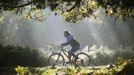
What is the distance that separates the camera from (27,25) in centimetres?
6106

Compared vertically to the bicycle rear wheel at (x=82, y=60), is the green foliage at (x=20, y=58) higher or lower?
higher

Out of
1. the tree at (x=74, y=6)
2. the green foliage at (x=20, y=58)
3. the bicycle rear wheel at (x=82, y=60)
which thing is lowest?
the bicycle rear wheel at (x=82, y=60)

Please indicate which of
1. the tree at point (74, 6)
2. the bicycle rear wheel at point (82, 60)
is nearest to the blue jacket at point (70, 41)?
the bicycle rear wheel at point (82, 60)

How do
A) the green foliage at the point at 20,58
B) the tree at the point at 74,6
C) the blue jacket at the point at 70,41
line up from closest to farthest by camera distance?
the tree at the point at 74,6 < the blue jacket at the point at 70,41 < the green foliage at the point at 20,58

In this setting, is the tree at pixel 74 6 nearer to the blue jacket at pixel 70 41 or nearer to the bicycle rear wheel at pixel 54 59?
the blue jacket at pixel 70 41

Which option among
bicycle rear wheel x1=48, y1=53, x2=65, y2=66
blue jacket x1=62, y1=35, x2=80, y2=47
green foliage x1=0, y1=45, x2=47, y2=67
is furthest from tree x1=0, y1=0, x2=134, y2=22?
green foliage x1=0, y1=45, x2=47, y2=67

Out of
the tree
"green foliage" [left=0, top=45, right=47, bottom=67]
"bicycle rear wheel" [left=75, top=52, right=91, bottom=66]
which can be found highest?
the tree

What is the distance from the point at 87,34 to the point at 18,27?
563 inches

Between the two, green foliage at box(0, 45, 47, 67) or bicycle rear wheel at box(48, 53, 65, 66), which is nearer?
bicycle rear wheel at box(48, 53, 65, 66)

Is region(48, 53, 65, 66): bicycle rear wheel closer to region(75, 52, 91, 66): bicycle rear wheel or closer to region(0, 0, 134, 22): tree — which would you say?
region(75, 52, 91, 66): bicycle rear wheel

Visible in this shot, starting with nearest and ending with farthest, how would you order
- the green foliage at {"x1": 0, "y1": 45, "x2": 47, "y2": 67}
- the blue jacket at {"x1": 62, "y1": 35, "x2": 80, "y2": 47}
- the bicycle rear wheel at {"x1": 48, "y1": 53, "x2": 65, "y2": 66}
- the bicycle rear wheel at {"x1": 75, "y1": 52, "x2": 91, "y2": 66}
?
the blue jacket at {"x1": 62, "y1": 35, "x2": 80, "y2": 47}
the bicycle rear wheel at {"x1": 48, "y1": 53, "x2": 65, "y2": 66}
the bicycle rear wheel at {"x1": 75, "y1": 52, "x2": 91, "y2": 66}
the green foliage at {"x1": 0, "y1": 45, "x2": 47, "y2": 67}

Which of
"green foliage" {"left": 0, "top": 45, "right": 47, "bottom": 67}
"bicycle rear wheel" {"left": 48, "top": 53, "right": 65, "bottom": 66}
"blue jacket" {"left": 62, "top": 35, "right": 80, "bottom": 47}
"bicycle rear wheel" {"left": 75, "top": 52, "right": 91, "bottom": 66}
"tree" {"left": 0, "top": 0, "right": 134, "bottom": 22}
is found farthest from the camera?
"green foliage" {"left": 0, "top": 45, "right": 47, "bottom": 67}

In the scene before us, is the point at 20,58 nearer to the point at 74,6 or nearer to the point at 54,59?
the point at 54,59

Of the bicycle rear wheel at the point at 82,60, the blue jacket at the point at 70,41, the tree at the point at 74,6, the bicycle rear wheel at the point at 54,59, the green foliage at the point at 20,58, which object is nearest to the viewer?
the tree at the point at 74,6
